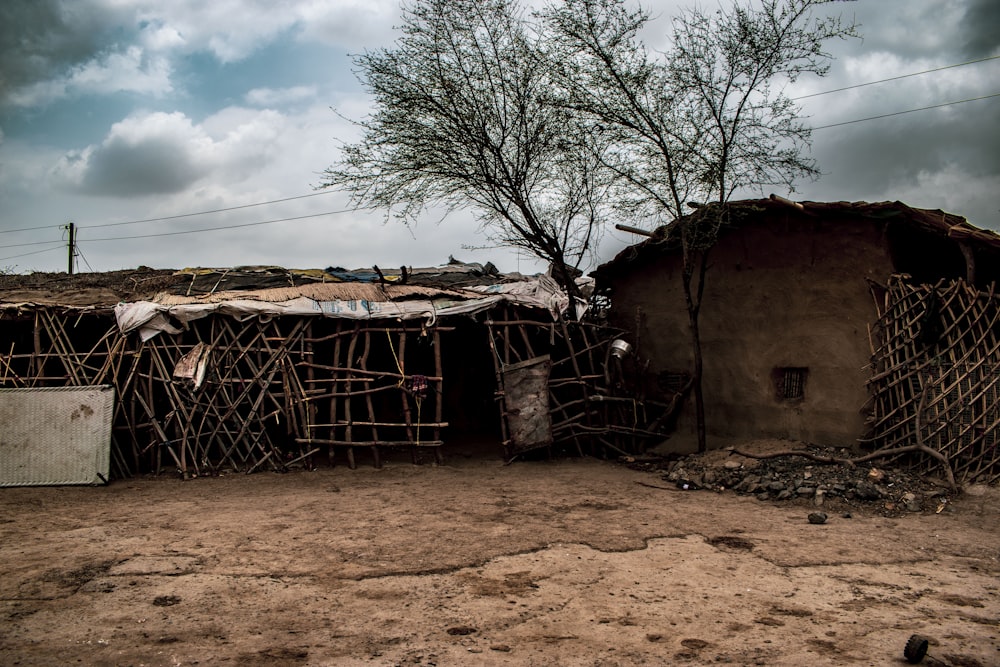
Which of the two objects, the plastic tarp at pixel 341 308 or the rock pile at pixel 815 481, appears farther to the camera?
the plastic tarp at pixel 341 308

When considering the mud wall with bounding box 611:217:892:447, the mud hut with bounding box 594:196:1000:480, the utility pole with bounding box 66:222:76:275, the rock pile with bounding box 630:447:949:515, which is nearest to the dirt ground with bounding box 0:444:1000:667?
the rock pile with bounding box 630:447:949:515

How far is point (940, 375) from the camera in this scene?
7.30 metres

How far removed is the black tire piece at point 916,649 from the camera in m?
3.31

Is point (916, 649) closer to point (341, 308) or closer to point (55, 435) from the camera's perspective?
point (341, 308)

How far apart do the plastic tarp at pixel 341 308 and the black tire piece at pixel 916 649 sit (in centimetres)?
660

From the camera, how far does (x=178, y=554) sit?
506cm

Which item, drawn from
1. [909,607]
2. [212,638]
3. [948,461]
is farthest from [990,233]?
[212,638]

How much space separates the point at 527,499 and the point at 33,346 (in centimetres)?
635

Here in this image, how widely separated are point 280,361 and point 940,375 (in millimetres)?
7408

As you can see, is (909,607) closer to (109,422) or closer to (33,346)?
(109,422)

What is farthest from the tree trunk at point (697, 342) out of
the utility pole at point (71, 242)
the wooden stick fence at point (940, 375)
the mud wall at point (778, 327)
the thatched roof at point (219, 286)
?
the utility pole at point (71, 242)

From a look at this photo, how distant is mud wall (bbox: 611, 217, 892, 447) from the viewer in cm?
823

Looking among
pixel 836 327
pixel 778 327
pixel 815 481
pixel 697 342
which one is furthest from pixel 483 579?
pixel 778 327

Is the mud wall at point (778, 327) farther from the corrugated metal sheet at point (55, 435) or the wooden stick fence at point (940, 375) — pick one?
the corrugated metal sheet at point (55, 435)
